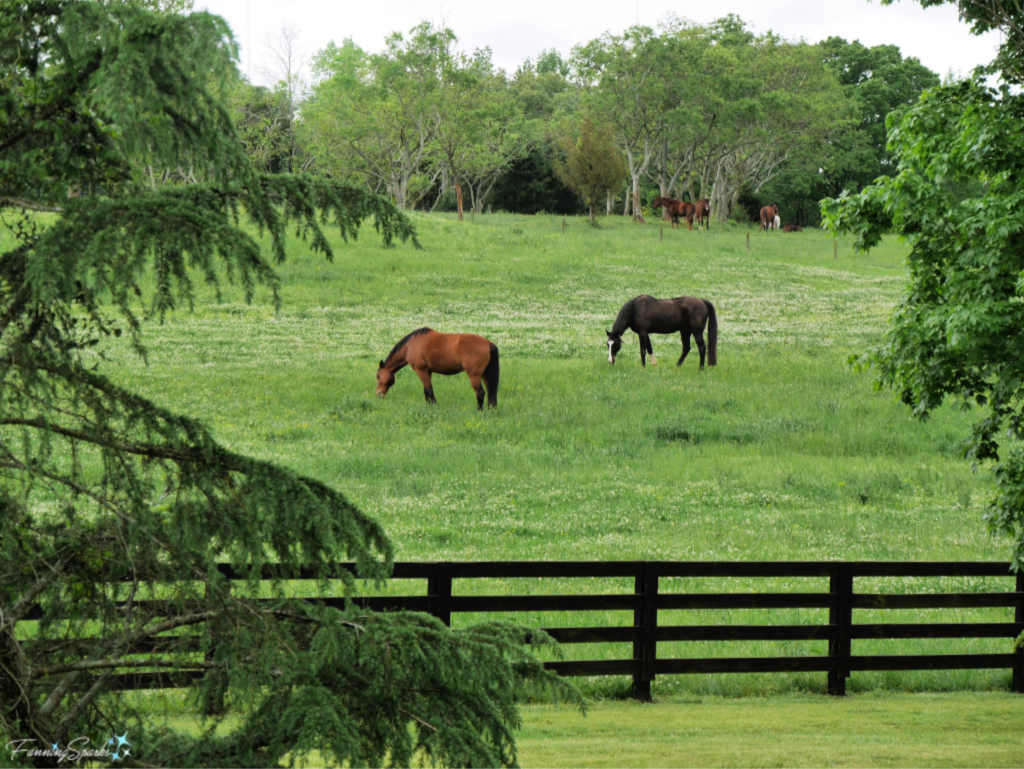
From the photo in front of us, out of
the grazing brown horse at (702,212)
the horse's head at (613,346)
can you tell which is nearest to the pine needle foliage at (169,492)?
the horse's head at (613,346)

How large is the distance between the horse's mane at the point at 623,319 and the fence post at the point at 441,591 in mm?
18289

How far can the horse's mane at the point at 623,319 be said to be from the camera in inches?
1017

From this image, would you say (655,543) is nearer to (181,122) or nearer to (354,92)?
(181,122)

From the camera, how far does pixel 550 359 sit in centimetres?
2627

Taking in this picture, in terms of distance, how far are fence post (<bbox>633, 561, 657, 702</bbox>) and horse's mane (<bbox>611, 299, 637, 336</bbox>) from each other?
1752cm

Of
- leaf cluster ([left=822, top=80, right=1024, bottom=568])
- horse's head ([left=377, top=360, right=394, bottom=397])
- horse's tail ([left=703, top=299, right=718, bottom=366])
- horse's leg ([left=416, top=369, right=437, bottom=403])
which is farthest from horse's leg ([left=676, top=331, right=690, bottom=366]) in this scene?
leaf cluster ([left=822, top=80, right=1024, bottom=568])

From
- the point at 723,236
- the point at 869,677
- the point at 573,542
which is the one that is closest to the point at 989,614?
the point at 869,677

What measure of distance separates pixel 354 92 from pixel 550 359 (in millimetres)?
40464

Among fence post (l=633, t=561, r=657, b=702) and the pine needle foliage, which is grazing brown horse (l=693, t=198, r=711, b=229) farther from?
the pine needle foliage

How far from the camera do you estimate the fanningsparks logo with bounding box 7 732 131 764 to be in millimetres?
3373

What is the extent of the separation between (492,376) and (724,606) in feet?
42.3

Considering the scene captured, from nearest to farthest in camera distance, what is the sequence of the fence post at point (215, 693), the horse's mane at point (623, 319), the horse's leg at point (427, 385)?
1. the fence post at point (215, 693)
2. the horse's leg at point (427, 385)
3. the horse's mane at point (623, 319)

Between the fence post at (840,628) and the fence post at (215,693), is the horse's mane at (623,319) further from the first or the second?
the fence post at (215,693)

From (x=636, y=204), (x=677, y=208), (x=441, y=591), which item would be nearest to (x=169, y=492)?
(x=441, y=591)
